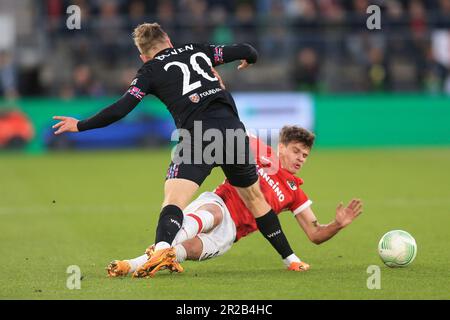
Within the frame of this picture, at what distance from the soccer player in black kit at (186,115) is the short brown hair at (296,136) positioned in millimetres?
559

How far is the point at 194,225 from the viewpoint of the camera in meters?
7.73

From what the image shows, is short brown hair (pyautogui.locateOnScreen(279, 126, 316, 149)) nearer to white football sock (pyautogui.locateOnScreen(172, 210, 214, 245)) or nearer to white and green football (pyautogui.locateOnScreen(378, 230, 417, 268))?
white football sock (pyautogui.locateOnScreen(172, 210, 214, 245))

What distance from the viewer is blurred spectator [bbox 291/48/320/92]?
2195cm

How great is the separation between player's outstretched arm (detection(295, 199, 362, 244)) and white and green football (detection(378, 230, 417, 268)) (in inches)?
16.8

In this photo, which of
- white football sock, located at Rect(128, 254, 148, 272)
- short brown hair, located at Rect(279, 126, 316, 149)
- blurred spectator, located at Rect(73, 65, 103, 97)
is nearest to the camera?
white football sock, located at Rect(128, 254, 148, 272)

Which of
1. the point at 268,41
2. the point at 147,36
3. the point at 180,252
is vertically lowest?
the point at 180,252

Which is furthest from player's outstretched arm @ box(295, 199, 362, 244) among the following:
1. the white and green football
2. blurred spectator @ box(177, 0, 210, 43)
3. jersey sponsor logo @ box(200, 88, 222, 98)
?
blurred spectator @ box(177, 0, 210, 43)

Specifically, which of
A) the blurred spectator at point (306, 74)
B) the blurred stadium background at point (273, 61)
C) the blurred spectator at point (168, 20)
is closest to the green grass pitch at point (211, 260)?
the blurred stadium background at point (273, 61)

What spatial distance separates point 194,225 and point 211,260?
983 millimetres

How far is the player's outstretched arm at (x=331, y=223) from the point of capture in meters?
7.66

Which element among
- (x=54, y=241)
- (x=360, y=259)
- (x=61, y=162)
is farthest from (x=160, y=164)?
(x=360, y=259)

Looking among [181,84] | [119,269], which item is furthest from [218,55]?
[119,269]

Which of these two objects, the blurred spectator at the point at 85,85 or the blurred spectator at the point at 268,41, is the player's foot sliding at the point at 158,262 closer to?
the blurred spectator at the point at 85,85

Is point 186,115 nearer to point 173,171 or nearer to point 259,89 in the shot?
point 173,171
